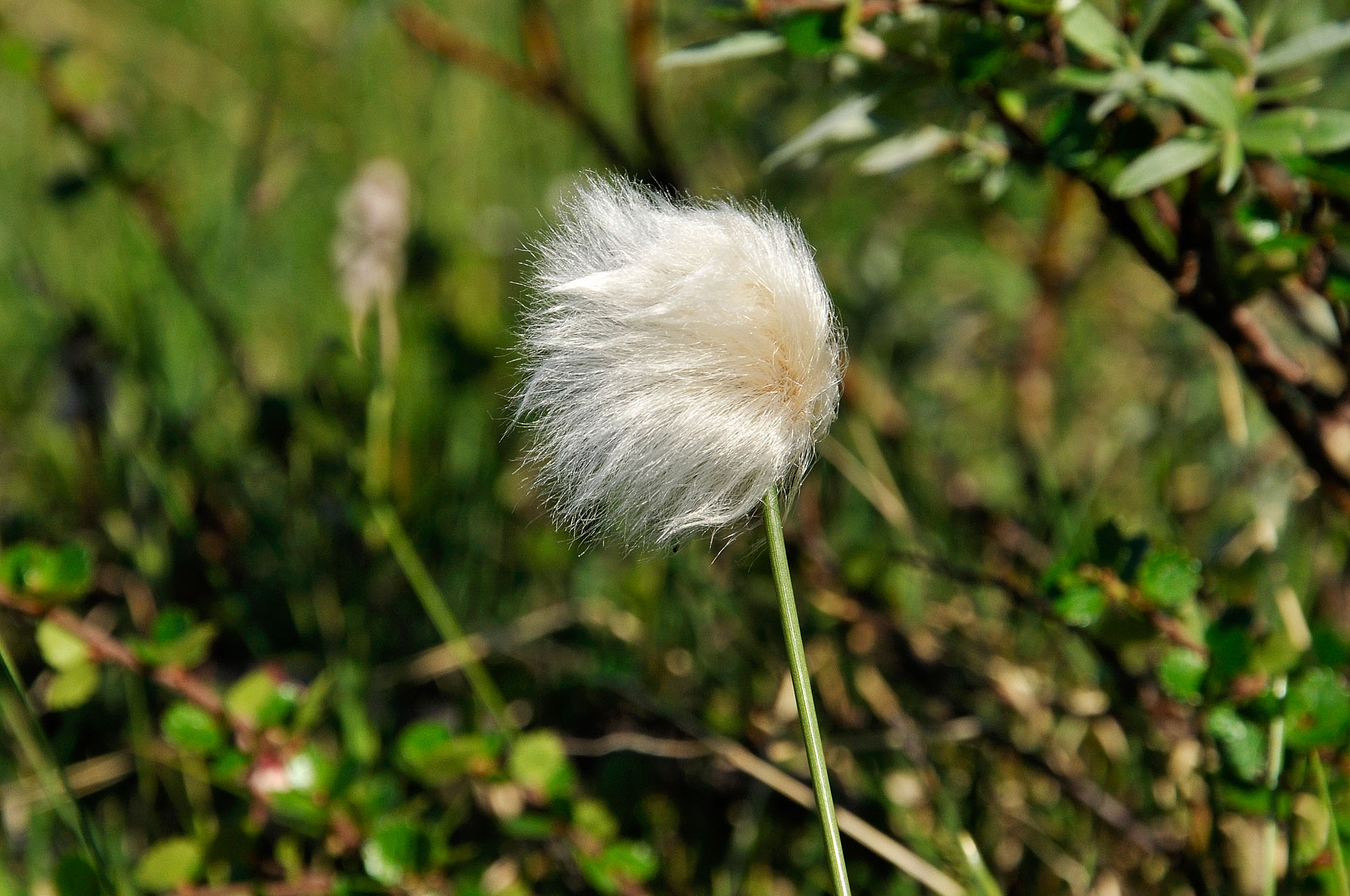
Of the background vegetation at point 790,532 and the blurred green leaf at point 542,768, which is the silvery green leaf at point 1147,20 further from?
the blurred green leaf at point 542,768

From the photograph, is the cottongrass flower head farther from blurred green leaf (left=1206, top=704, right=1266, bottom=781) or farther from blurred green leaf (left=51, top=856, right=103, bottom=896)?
blurred green leaf (left=1206, top=704, right=1266, bottom=781)

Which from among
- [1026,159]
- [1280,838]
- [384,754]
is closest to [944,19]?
[1026,159]

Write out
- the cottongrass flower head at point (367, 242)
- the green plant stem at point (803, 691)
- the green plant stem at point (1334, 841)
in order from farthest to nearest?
the cottongrass flower head at point (367, 242), the green plant stem at point (1334, 841), the green plant stem at point (803, 691)

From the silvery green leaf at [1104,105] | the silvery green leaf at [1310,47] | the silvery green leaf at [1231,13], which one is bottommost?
the silvery green leaf at [1310,47]

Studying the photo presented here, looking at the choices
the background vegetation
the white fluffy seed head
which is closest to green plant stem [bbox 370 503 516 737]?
the background vegetation

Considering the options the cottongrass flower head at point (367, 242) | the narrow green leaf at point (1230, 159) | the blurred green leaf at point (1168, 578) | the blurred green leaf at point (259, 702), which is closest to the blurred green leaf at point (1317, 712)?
the blurred green leaf at point (1168, 578)

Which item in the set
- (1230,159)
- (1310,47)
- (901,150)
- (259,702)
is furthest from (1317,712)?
(259,702)
